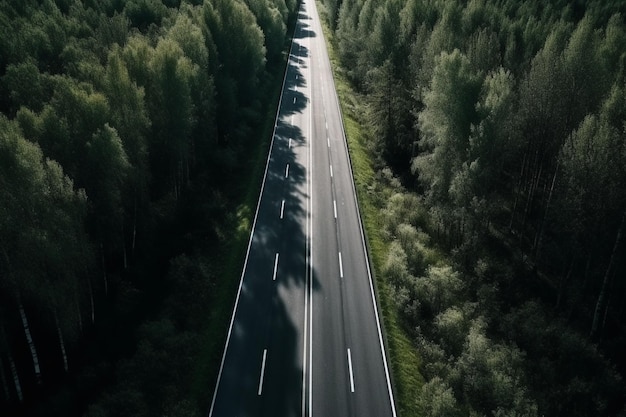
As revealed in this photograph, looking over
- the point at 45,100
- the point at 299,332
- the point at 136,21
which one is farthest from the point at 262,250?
the point at 136,21

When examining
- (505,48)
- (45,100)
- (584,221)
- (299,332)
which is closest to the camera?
(299,332)

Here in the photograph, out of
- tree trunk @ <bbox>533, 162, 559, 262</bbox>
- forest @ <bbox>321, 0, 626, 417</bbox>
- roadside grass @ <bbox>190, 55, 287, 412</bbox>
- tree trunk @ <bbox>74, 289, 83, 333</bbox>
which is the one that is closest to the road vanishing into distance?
roadside grass @ <bbox>190, 55, 287, 412</bbox>

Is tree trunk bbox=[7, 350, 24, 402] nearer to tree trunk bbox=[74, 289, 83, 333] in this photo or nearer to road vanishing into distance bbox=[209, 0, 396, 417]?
tree trunk bbox=[74, 289, 83, 333]

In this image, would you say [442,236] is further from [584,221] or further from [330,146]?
[330,146]

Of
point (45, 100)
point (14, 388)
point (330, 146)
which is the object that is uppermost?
point (45, 100)

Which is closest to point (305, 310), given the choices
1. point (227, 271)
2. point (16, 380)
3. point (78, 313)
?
point (227, 271)

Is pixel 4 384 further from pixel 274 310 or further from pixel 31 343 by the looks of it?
pixel 274 310
